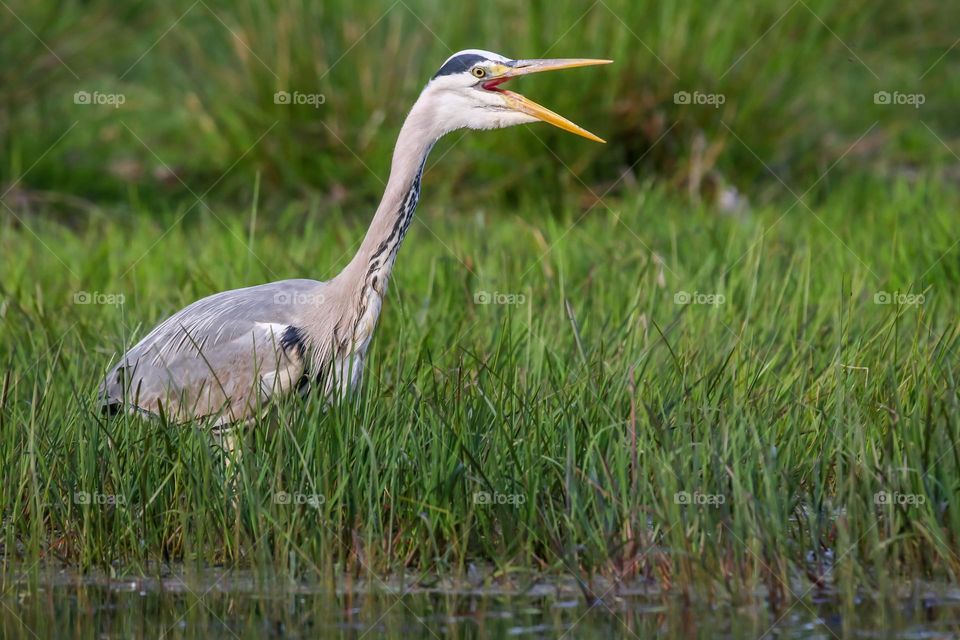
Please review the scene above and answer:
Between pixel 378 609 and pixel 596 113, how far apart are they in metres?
5.84

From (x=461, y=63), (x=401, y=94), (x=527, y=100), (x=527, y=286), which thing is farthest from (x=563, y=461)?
(x=401, y=94)

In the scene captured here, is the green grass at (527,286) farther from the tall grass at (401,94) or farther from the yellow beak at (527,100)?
the yellow beak at (527,100)

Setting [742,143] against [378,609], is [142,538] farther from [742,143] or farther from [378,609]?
[742,143]

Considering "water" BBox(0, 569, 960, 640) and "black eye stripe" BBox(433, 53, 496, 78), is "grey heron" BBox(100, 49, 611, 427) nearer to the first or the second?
"black eye stripe" BBox(433, 53, 496, 78)

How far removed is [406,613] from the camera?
168 inches

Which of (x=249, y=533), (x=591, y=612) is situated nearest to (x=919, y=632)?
(x=591, y=612)

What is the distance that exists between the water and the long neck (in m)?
1.40

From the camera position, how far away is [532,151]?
9609 mm

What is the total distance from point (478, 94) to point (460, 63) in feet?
0.45

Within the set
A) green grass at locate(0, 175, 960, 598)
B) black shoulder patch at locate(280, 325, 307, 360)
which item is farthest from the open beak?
black shoulder patch at locate(280, 325, 307, 360)

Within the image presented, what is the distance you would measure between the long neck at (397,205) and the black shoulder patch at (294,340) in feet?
0.94

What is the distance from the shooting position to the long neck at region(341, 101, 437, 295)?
18.0 ft

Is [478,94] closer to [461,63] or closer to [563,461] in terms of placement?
[461,63]

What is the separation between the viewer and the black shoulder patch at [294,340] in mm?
5492
